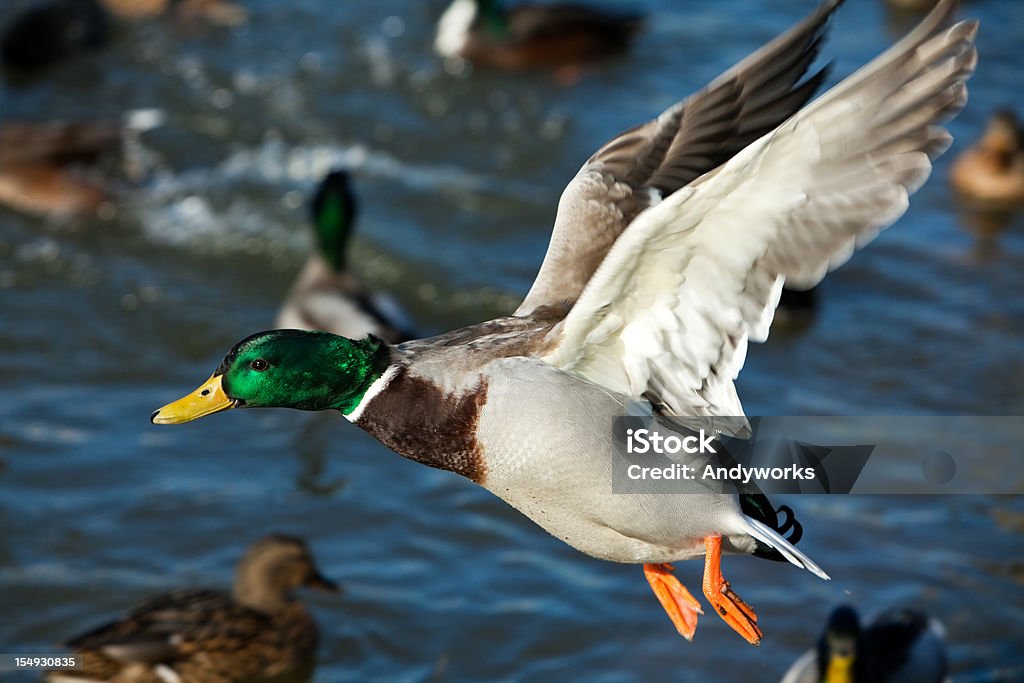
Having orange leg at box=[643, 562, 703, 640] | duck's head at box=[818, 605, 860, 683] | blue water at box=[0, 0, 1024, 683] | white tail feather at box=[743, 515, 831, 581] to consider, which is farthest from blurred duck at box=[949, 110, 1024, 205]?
white tail feather at box=[743, 515, 831, 581]

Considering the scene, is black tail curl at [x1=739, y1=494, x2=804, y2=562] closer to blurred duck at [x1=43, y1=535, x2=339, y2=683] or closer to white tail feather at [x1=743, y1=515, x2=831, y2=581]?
white tail feather at [x1=743, y1=515, x2=831, y2=581]

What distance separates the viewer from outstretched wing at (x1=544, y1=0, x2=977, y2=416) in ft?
9.79

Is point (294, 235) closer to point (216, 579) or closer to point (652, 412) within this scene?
point (216, 579)

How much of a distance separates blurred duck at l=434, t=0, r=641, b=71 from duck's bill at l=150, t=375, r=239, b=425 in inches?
297

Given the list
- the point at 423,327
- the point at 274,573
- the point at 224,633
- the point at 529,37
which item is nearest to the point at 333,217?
the point at 423,327

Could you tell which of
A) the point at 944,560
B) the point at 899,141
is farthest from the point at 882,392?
the point at 899,141

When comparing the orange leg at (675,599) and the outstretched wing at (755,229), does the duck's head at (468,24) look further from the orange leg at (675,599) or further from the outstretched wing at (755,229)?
the outstretched wing at (755,229)

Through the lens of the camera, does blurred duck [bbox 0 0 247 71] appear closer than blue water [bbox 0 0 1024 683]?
No

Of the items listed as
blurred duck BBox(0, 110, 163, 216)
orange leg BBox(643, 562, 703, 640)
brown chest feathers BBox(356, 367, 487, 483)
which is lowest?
orange leg BBox(643, 562, 703, 640)

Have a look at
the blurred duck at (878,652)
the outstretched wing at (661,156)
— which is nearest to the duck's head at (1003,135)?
the blurred duck at (878,652)

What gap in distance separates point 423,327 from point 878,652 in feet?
10.9

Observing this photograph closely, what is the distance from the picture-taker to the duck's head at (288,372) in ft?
11.4

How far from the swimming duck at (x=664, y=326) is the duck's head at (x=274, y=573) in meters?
2.02

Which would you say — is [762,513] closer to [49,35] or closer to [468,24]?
[468,24]
